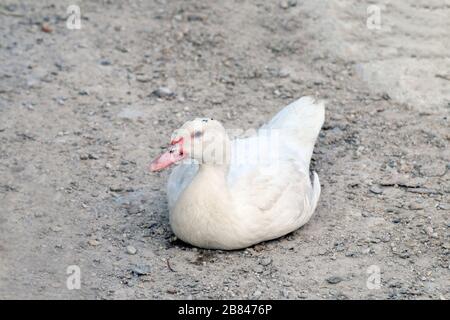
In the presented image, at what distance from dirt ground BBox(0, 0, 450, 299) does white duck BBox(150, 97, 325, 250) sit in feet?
0.57

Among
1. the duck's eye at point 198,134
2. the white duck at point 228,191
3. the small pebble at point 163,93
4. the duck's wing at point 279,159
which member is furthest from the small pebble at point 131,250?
the small pebble at point 163,93

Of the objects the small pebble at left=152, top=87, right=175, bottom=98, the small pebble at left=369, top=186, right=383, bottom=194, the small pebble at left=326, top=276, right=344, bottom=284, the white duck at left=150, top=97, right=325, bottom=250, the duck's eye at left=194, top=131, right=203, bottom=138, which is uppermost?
the duck's eye at left=194, top=131, right=203, bottom=138

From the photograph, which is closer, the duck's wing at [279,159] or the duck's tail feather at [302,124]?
the duck's wing at [279,159]

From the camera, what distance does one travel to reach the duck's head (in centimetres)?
571

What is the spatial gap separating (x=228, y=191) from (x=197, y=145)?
385 mm

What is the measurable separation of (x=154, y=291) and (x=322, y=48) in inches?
145

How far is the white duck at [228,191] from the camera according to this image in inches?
227

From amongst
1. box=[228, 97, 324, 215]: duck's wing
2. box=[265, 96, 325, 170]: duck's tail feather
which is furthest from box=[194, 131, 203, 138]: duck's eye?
box=[265, 96, 325, 170]: duck's tail feather

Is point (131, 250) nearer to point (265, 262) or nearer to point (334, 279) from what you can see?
point (265, 262)

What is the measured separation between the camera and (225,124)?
771 cm

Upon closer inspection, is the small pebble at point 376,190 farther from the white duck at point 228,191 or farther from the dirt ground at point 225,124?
the white duck at point 228,191

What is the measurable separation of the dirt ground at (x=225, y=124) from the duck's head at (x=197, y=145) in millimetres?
657

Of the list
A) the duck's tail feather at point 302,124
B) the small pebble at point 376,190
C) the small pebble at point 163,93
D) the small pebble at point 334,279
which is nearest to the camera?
the small pebble at point 334,279

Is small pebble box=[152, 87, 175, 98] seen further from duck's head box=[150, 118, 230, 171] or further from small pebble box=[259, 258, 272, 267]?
small pebble box=[259, 258, 272, 267]
